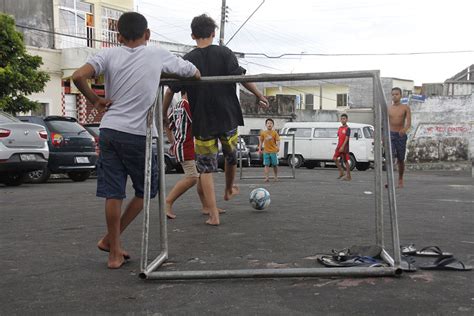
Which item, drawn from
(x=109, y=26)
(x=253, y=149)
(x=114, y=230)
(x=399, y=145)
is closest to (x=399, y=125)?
(x=399, y=145)

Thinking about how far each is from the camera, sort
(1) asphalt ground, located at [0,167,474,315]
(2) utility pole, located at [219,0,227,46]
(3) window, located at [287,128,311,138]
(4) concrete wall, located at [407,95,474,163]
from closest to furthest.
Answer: (1) asphalt ground, located at [0,167,474,315] → (4) concrete wall, located at [407,95,474,163] → (3) window, located at [287,128,311,138] → (2) utility pole, located at [219,0,227,46]

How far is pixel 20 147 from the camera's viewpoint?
11.0 m

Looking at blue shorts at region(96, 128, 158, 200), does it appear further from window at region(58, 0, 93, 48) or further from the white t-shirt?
window at region(58, 0, 93, 48)

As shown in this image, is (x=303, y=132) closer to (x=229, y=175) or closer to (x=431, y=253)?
(x=229, y=175)

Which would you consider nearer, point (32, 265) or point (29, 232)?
point (32, 265)

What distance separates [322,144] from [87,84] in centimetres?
2240

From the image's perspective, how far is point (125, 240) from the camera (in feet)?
16.4

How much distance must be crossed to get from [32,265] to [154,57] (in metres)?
1.68

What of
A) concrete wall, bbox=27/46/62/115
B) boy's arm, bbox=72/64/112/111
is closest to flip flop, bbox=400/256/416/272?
boy's arm, bbox=72/64/112/111

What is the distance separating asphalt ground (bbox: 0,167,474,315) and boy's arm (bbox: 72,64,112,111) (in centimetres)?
112

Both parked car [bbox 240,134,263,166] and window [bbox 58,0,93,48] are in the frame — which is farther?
parked car [bbox 240,134,263,166]

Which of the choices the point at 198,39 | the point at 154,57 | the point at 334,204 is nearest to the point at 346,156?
the point at 334,204

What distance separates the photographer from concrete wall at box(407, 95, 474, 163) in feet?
82.6

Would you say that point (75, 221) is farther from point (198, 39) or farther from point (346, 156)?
point (346, 156)
